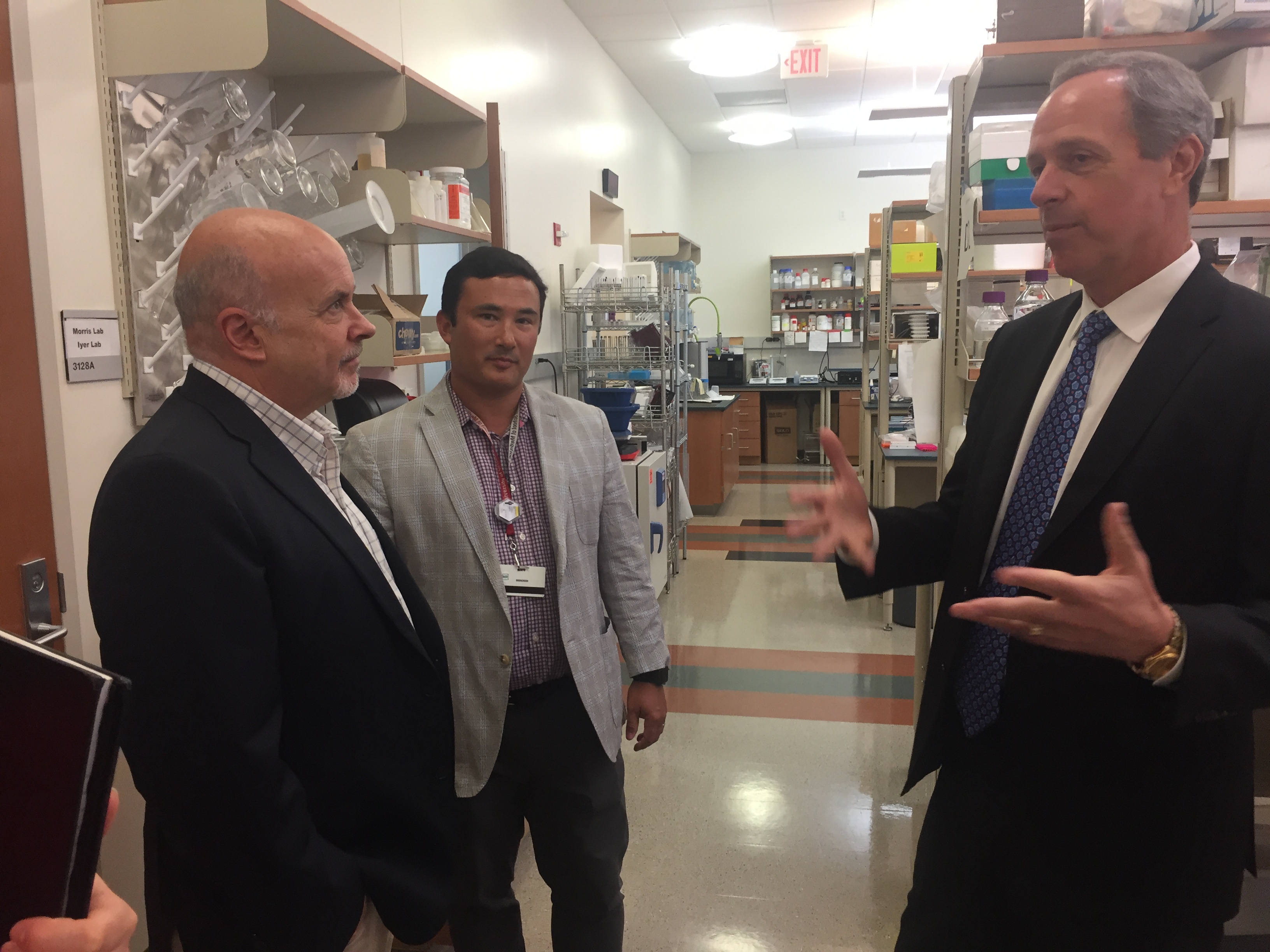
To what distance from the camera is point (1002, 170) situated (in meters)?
2.06

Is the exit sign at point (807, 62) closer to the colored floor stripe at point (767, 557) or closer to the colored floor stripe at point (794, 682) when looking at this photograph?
the colored floor stripe at point (767, 557)

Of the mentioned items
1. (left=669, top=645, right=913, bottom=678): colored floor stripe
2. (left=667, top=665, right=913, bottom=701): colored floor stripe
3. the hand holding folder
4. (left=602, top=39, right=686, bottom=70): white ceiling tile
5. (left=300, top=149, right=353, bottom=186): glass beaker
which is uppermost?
(left=602, top=39, right=686, bottom=70): white ceiling tile

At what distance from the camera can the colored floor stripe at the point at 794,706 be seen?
11.5 ft

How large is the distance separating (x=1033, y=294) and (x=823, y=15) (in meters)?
3.68

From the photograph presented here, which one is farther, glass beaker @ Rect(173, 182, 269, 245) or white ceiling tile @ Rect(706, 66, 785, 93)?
white ceiling tile @ Rect(706, 66, 785, 93)

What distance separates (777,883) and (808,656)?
5.93 ft

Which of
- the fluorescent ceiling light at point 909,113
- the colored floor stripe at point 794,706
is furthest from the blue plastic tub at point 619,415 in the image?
the fluorescent ceiling light at point 909,113

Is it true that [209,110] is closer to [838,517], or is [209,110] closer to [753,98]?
[838,517]

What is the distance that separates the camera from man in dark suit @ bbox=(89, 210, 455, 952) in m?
1.03

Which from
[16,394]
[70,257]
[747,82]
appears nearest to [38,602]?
[16,394]

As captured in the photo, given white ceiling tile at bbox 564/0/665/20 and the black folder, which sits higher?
white ceiling tile at bbox 564/0/665/20

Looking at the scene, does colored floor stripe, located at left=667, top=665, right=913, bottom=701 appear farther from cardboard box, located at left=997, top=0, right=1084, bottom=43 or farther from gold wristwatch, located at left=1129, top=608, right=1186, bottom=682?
gold wristwatch, located at left=1129, top=608, right=1186, bottom=682

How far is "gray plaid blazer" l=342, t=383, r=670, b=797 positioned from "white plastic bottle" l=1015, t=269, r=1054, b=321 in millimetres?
1805

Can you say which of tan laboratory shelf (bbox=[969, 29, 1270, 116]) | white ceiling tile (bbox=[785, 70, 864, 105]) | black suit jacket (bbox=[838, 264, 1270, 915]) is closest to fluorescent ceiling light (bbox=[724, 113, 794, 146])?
white ceiling tile (bbox=[785, 70, 864, 105])
